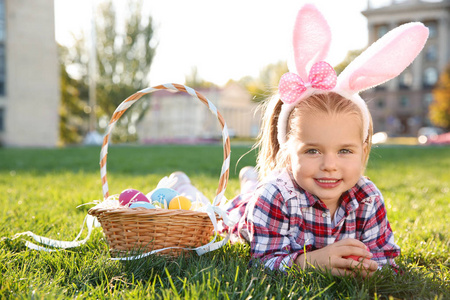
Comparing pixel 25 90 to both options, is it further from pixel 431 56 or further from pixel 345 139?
pixel 431 56

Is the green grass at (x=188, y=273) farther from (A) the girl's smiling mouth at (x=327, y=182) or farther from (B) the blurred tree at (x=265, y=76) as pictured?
(B) the blurred tree at (x=265, y=76)

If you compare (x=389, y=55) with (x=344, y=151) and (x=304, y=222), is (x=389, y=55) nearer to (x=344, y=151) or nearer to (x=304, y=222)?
(x=344, y=151)

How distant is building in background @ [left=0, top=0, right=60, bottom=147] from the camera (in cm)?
2003

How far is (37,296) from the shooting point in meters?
1.55

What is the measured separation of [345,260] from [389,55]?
2.99 feet

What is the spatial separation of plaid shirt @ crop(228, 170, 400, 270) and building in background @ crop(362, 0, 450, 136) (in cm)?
4674

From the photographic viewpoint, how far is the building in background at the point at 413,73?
46344 mm

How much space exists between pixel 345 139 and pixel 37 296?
1.38m

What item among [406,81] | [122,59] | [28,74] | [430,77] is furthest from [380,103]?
[28,74]

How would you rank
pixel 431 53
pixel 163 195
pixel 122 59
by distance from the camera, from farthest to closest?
pixel 431 53
pixel 122 59
pixel 163 195

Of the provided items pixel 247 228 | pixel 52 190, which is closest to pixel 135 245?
pixel 247 228

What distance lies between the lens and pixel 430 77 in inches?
1868

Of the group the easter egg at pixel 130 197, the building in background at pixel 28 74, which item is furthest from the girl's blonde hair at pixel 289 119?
the building in background at pixel 28 74

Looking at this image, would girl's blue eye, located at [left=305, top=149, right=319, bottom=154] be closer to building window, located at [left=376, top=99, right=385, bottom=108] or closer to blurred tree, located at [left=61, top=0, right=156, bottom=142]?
blurred tree, located at [left=61, top=0, right=156, bottom=142]
